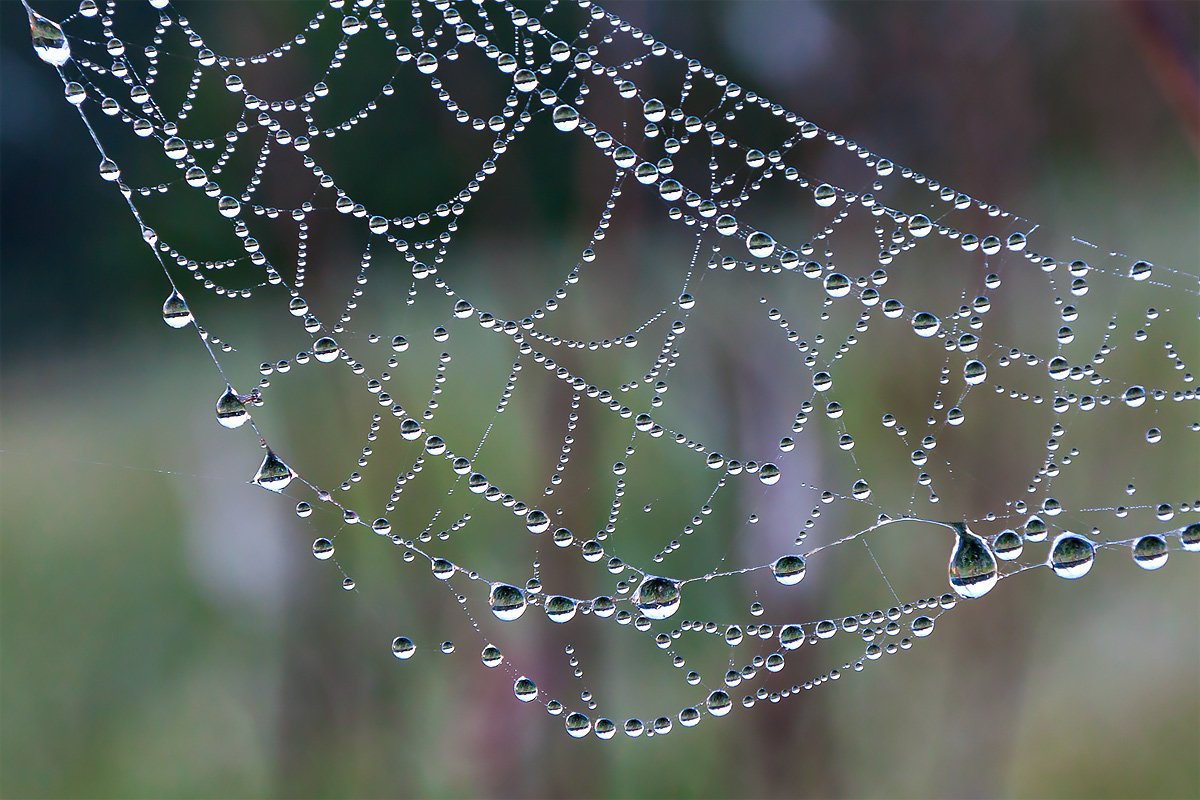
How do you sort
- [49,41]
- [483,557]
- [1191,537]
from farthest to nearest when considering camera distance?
[483,557] → [1191,537] → [49,41]

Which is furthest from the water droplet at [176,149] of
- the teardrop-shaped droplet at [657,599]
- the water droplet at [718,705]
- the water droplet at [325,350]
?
the water droplet at [718,705]

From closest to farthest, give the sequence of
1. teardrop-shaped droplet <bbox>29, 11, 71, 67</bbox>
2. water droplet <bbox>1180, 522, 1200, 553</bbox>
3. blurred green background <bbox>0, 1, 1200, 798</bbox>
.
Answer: teardrop-shaped droplet <bbox>29, 11, 71, 67</bbox>
water droplet <bbox>1180, 522, 1200, 553</bbox>
blurred green background <bbox>0, 1, 1200, 798</bbox>

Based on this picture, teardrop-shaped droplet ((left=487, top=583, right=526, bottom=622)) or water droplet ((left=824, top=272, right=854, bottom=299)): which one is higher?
water droplet ((left=824, top=272, right=854, bottom=299))

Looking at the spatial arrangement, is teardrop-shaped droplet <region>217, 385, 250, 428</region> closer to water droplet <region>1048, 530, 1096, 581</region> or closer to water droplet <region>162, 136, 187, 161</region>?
water droplet <region>162, 136, 187, 161</region>

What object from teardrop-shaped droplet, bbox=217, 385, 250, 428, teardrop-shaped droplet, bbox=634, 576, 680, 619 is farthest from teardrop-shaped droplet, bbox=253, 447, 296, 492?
teardrop-shaped droplet, bbox=634, 576, 680, 619

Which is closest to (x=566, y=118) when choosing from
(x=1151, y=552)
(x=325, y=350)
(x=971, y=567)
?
(x=325, y=350)

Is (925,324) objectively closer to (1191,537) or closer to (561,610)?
(1191,537)

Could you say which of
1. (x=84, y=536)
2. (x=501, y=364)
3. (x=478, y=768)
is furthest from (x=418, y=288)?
(x=478, y=768)
